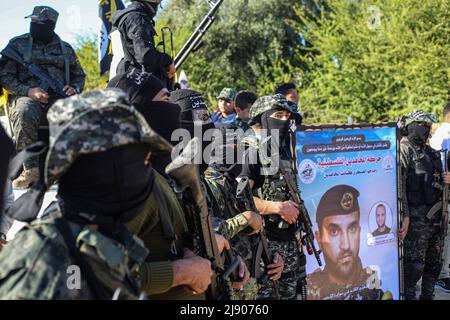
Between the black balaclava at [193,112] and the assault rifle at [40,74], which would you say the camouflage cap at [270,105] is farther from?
the assault rifle at [40,74]

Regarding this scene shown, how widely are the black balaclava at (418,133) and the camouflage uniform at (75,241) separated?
5444mm

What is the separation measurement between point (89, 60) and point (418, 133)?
15525mm

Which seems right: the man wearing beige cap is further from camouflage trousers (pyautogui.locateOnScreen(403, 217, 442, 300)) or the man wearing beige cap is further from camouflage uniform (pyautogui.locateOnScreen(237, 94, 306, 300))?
camouflage trousers (pyautogui.locateOnScreen(403, 217, 442, 300))

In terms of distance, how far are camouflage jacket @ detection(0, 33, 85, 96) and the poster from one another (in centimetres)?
244

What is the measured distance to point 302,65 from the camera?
21703 millimetres

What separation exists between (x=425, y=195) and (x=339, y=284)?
176cm

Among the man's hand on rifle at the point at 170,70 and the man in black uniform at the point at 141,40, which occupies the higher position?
the man in black uniform at the point at 141,40

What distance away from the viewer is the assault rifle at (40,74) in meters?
5.68

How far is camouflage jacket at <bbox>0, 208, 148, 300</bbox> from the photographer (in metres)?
1.72

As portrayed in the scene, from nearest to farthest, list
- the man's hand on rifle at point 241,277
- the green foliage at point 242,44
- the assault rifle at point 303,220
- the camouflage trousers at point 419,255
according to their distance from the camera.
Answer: the man's hand on rifle at point 241,277, the assault rifle at point 303,220, the camouflage trousers at point 419,255, the green foliage at point 242,44

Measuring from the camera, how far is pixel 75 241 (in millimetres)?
1829

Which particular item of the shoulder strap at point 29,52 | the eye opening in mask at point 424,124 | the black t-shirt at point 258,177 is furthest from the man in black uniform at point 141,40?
the eye opening in mask at point 424,124

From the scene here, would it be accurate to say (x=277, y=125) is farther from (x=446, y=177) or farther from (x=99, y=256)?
(x=99, y=256)

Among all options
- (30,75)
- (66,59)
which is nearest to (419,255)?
(66,59)
